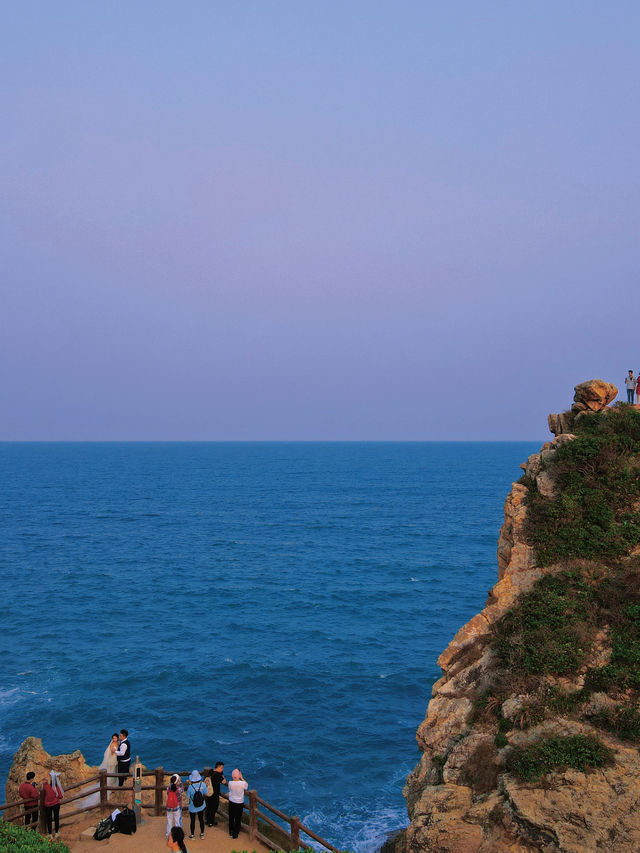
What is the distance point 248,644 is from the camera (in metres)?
41.0

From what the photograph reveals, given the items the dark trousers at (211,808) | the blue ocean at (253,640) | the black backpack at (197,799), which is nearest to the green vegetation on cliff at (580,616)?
the dark trousers at (211,808)

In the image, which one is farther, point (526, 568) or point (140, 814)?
point (526, 568)

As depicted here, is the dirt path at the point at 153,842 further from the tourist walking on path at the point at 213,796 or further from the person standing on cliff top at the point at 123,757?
the person standing on cliff top at the point at 123,757

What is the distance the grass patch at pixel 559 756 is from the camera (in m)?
13.4

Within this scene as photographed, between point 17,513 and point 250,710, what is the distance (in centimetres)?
7522

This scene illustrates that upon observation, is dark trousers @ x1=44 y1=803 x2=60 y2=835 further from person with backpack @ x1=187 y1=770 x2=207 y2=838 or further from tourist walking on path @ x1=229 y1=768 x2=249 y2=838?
tourist walking on path @ x1=229 y1=768 x2=249 y2=838

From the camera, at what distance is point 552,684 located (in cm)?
1527

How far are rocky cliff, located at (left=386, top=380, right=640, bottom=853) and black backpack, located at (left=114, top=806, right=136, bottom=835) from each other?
23.4 feet

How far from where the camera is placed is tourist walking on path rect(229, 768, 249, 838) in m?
16.2

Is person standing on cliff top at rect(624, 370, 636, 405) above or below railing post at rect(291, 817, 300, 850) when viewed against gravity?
above

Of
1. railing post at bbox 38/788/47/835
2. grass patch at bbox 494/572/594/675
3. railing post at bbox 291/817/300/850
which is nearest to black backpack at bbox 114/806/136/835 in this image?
railing post at bbox 38/788/47/835

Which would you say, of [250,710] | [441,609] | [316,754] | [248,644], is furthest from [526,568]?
[441,609]

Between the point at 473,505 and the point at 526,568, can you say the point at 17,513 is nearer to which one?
the point at 473,505

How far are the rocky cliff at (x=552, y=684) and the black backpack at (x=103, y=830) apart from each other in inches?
303
